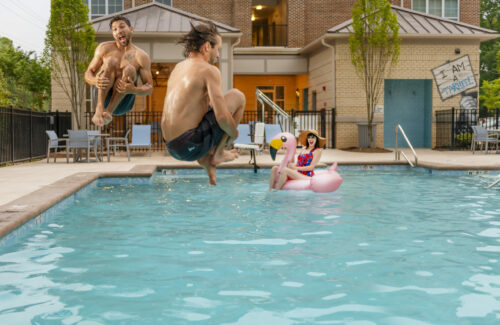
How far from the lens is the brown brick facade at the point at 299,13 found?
27.8 metres

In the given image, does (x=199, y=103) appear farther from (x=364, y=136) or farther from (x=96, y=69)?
(x=364, y=136)

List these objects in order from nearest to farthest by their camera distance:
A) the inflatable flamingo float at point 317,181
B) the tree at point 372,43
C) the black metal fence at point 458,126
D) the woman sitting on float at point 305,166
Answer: the inflatable flamingo float at point 317,181
the woman sitting on float at point 305,166
the tree at point 372,43
the black metal fence at point 458,126

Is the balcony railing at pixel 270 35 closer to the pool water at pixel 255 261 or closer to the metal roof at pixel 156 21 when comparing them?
the metal roof at pixel 156 21

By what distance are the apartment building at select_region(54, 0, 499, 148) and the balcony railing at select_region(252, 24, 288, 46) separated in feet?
0.33

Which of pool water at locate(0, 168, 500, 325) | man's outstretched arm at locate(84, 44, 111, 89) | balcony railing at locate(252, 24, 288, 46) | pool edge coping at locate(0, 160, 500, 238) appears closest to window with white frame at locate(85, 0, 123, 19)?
balcony railing at locate(252, 24, 288, 46)

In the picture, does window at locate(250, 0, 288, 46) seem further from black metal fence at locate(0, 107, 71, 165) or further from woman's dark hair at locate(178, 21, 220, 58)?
woman's dark hair at locate(178, 21, 220, 58)

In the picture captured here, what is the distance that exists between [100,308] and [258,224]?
379 centimetres

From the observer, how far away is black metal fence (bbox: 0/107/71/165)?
14.6 meters

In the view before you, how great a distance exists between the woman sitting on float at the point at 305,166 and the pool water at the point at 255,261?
42cm

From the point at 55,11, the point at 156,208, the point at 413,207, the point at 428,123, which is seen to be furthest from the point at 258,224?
the point at 428,123

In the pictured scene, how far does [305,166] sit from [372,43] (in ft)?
37.2

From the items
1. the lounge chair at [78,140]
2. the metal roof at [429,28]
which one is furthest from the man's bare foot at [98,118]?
the metal roof at [429,28]

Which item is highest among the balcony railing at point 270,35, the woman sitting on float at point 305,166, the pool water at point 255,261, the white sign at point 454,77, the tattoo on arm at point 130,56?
the balcony railing at point 270,35

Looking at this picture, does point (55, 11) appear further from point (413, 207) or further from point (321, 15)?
point (321, 15)
